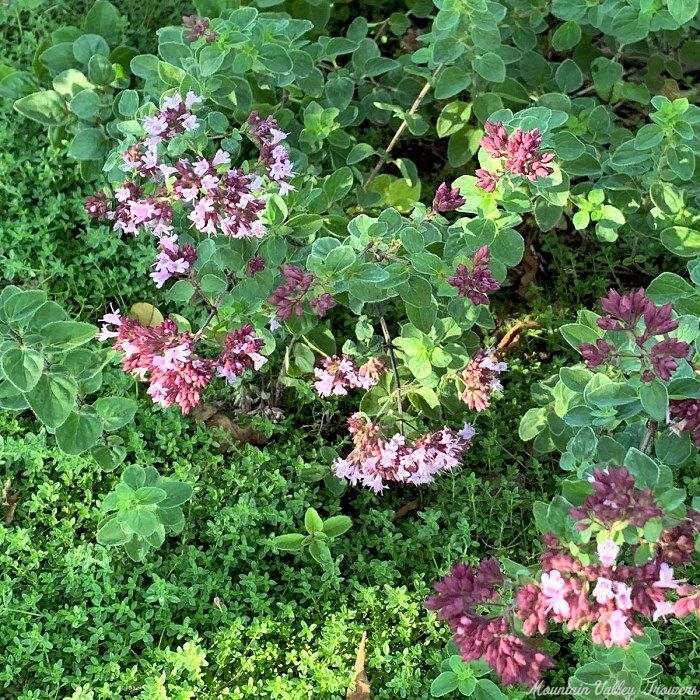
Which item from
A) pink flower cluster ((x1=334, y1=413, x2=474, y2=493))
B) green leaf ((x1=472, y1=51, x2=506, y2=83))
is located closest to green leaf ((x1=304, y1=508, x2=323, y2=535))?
pink flower cluster ((x1=334, y1=413, x2=474, y2=493))

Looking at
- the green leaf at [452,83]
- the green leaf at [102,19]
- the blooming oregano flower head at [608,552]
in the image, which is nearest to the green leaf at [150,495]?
the blooming oregano flower head at [608,552]

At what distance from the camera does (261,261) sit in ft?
7.14

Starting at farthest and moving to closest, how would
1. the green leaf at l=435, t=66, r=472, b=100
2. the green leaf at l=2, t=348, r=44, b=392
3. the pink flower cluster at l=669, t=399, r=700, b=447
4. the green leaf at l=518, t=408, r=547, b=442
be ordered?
the green leaf at l=435, t=66, r=472, b=100
the green leaf at l=518, t=408, r=547, b=442
the pink flower cluster at l=669, t=399, r=700, b=447
the green leaf at l=2, t=348, r=44, b=392

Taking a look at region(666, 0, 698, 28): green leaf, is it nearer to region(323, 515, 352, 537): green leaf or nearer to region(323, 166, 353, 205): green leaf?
region(323, 166, 353, 205): green leaf

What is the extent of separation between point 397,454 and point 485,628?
67 cm

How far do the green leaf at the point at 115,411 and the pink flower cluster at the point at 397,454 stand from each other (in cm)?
61

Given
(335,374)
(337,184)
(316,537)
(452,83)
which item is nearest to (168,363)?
(335,374)

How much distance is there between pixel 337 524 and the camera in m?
2.34

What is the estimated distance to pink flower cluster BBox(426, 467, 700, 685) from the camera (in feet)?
5.12

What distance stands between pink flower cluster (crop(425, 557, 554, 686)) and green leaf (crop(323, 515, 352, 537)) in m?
0.58

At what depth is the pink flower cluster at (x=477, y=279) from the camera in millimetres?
2049

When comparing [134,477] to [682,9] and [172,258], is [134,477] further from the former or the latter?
[682,9]

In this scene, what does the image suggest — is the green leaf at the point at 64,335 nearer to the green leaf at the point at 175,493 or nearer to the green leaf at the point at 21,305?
the green leaf at the point at 21,305

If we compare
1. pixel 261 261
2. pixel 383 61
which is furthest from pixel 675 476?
pixel 383 61
